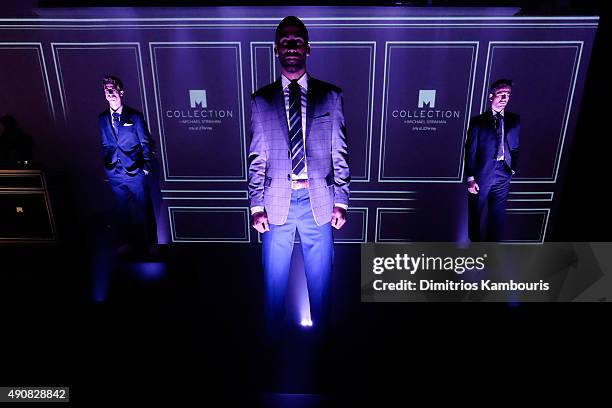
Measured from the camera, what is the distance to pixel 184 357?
2.57 meters

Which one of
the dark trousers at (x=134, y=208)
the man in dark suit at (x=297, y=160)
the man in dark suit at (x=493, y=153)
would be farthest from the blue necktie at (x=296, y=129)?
the dark trousers at (x=134, y=208)

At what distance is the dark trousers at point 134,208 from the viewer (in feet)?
13.0

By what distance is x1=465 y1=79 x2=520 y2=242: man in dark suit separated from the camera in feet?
11.5

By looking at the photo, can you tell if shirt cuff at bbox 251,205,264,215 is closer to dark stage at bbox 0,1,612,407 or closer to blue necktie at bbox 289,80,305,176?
blue necktie at bbox 289,80,305,176

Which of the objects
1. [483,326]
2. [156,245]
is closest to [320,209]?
[483,326]

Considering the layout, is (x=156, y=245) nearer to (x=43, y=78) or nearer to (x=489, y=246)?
(x=43, y=78)

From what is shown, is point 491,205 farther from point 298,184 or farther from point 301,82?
point 301,82

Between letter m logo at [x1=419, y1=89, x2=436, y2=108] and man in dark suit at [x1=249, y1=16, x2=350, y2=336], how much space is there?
217 cm

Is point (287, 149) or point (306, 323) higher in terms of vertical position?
point (287, 149)

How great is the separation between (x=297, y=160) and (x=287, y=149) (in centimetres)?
10

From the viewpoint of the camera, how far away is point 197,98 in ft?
13.9

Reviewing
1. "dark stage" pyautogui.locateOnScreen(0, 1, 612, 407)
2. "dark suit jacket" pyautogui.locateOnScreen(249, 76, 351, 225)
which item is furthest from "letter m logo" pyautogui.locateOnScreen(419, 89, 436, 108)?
"dark suit jacket" pyautogui.locateOnScreen(249, 76, 351, 225)

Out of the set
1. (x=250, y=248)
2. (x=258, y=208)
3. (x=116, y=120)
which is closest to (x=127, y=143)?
(x=116, y=120)

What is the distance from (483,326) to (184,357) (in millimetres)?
2332
